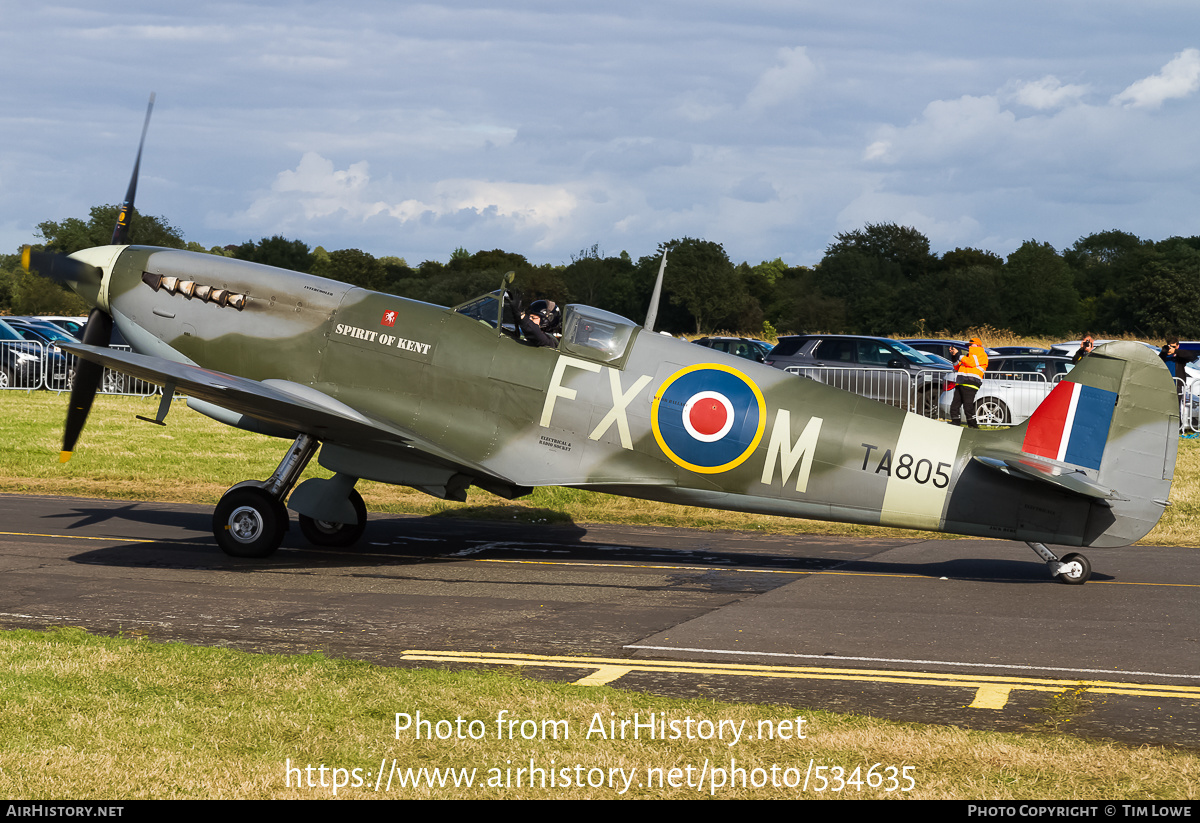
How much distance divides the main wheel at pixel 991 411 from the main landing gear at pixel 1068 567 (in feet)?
47.1

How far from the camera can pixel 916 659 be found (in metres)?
7.75

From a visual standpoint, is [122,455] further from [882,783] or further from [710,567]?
[882,783]

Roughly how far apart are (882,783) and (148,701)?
4.02 meters

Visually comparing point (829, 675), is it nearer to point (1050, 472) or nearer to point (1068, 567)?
point (1050, 472)

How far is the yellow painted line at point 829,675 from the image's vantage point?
6902 millimetres

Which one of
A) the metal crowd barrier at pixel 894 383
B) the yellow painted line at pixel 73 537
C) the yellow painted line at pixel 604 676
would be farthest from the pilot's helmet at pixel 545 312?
the metal crowd barrier at pixel 894 383

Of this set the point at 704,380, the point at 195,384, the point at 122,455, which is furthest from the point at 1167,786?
the point at 122,455

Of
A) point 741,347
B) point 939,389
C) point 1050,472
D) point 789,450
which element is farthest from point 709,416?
point 741,347

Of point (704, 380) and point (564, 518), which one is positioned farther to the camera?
point (564, 518)

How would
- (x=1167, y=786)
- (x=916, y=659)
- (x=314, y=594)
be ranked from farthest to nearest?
(x=314, y=594)
(x=916, y=659)
(x=1167, y=786)

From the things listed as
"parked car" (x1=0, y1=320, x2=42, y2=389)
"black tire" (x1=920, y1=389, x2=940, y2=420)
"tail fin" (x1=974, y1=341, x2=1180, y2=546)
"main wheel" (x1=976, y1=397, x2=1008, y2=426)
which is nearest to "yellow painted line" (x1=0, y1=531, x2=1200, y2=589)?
"tail fin" (x1=974, y1=341, x2=1180, y2=546)

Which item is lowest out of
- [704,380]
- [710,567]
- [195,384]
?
[710,567]

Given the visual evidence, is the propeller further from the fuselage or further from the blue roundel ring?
the blue roundel ring

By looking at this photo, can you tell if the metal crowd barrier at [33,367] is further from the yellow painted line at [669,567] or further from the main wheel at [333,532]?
the main wheel at [333,532]
